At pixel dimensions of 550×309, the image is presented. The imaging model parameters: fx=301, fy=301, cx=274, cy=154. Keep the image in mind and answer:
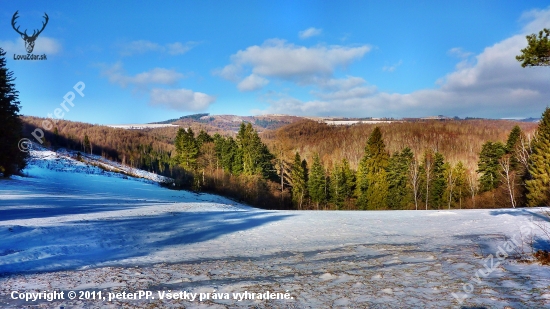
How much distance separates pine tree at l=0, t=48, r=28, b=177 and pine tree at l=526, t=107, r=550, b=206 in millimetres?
51762

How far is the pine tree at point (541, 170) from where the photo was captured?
31562 millimetres

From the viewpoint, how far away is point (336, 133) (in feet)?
366

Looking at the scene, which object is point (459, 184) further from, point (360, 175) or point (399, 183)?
point (360, 175)

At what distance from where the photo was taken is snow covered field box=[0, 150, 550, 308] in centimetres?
506

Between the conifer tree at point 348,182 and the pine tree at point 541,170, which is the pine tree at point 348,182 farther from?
the pine tree at point 541,170

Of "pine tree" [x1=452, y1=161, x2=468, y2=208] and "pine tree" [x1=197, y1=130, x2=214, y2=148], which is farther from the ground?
"pine tree" [x1=197, y1=130, x2=214, y2=148]

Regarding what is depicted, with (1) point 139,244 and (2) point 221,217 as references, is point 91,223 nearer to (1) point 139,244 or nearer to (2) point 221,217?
(1) point 139,244

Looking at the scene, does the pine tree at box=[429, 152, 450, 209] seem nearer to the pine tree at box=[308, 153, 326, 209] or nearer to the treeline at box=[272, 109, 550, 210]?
the treeline at box=[272, 109, 550, 210]

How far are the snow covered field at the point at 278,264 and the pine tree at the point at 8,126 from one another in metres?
17.8

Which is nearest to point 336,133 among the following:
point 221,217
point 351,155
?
point 351,155

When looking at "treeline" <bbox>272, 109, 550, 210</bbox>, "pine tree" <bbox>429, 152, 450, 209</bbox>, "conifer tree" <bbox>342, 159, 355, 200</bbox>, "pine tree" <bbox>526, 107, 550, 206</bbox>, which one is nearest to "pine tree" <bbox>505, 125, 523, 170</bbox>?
"treeline" <bbox>272, 109, 550, 210</bbox>

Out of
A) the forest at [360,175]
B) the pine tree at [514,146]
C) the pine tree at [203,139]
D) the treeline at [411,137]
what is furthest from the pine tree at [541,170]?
the pine tree at [203,139]

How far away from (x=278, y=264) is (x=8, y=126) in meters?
31.2

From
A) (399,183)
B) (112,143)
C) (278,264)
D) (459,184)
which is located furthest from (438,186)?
(112,143)
